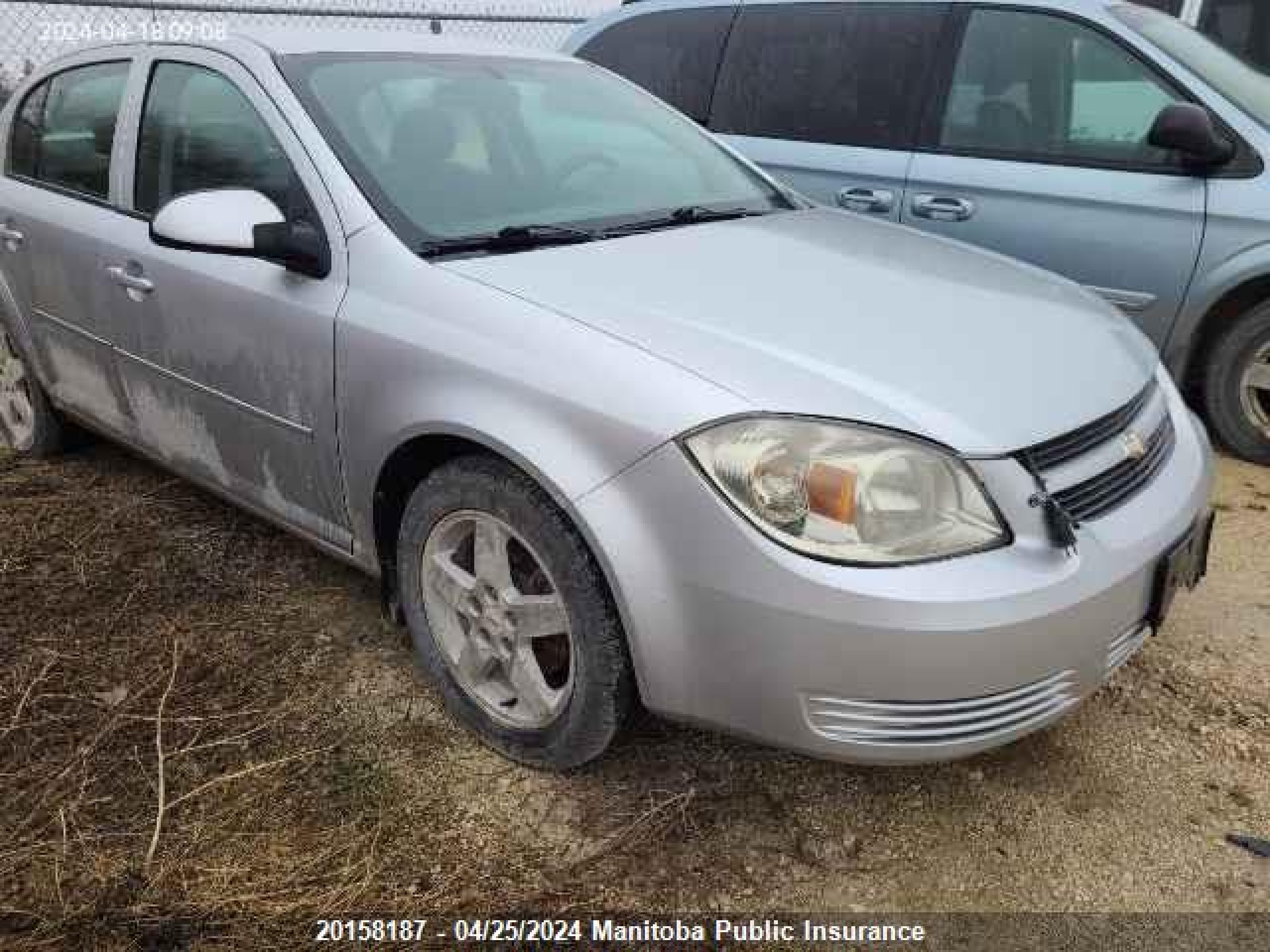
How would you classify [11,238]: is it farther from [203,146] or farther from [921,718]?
[921,718]

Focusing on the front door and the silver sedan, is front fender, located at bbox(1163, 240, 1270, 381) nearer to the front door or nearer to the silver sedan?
the silver sedan

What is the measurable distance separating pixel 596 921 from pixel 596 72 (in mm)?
2540

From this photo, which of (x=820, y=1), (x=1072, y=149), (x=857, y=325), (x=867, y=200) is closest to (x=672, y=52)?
(x=820, y=1)

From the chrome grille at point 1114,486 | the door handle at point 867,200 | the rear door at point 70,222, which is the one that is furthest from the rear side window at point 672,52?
the chrome grille at point 1114,486

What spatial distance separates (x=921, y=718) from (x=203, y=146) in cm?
235

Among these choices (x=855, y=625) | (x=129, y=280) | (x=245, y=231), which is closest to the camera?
(x=855, y=625)

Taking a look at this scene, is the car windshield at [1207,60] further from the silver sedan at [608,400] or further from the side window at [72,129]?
the side window at [72,129]

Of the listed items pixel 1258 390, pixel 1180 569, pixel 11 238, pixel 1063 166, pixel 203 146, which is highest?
pixel 203 146

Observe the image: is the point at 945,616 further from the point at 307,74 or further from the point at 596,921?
the point at 307,74

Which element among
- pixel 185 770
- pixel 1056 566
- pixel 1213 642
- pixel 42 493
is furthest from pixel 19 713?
pixel 1213 642

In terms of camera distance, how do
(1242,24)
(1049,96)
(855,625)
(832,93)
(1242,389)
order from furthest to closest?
(1242,24) → (832,93) → (1049,96) → (1242,389) → (855,625)

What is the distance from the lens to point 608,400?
183cm

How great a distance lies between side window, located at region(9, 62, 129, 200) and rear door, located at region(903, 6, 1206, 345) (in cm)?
285

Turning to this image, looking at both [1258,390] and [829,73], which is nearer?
[1258,390]
